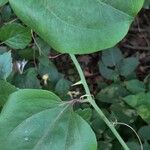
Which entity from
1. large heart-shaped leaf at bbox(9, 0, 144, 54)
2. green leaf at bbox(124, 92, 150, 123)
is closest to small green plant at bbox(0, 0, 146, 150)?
large heart-shaped leaf at bbox(9, 0, 144, 54)

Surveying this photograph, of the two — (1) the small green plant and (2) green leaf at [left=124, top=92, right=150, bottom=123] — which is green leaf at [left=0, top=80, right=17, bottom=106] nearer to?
(1) the small green plant

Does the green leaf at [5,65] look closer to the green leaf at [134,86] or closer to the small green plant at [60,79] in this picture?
the small green plant at [60,79]

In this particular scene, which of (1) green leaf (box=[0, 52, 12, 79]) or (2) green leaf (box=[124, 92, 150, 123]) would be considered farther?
(2) green leaf (box=[124, 92, 150, 123])

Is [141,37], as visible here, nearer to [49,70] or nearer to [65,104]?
[49,70]

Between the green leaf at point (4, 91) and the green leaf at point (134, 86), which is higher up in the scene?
the green leaf at point (4, 91)

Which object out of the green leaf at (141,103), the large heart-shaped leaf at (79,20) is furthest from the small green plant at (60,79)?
the green leaf at (141,103)
